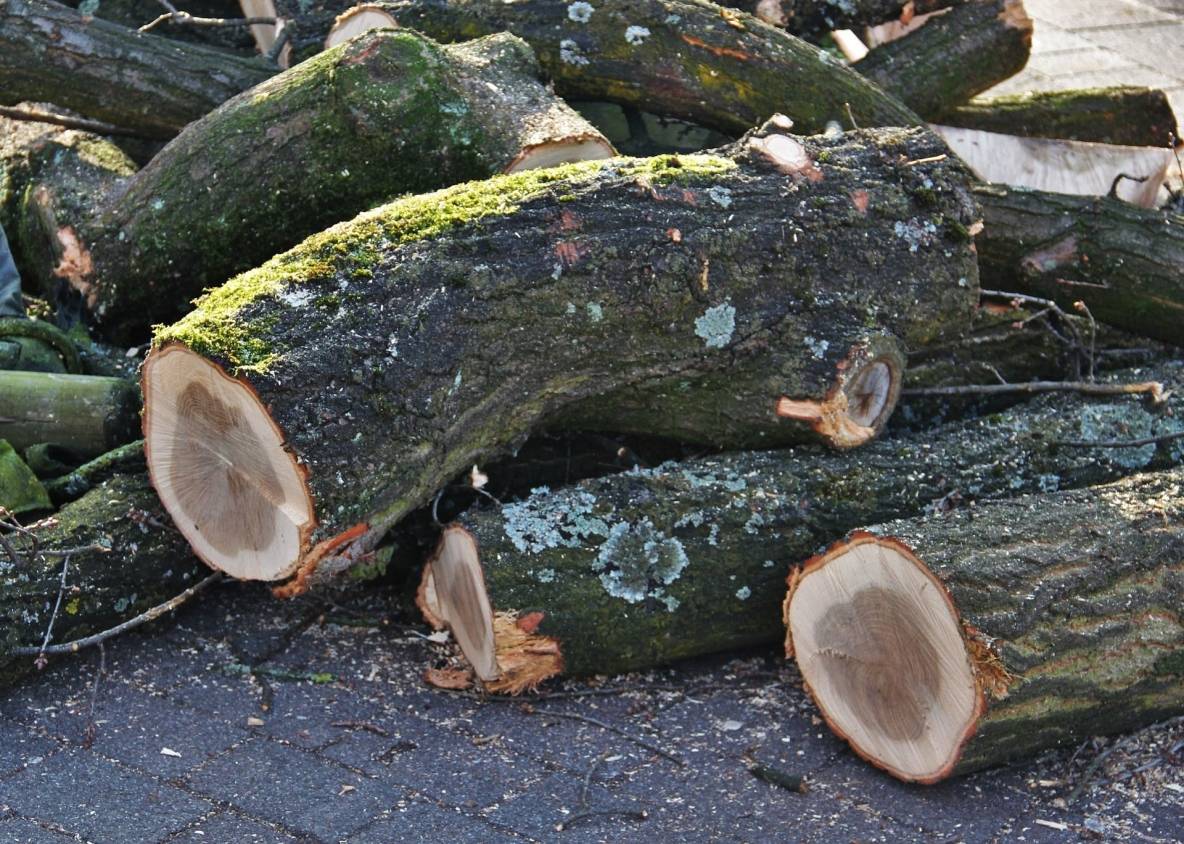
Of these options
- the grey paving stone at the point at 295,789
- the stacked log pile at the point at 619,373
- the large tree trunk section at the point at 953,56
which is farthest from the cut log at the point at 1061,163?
the grey paving stone at the point at 295,789

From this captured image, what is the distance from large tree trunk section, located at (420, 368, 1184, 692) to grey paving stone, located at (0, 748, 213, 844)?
82 cm

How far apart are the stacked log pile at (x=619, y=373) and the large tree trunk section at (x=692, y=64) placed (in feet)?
0.04

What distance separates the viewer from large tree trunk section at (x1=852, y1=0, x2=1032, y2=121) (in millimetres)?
5355

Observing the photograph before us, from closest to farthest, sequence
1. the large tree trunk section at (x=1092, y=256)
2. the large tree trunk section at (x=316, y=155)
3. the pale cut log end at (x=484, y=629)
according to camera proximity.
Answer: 1. the pale cut log end at (x=484, y=629)
2. the large tree trunk section at (x=316, y=155)
3. the large tree trunk section at (x=1092, y=256)

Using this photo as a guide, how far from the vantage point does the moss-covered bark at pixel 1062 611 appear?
9.70 ft

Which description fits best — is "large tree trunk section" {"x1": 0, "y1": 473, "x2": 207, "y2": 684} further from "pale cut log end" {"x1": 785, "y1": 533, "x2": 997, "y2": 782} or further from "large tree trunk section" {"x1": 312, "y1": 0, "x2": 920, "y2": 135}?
"large tree trunk section" {"x1": 312, "y1": 0, "x2": 920, "y2": 135}

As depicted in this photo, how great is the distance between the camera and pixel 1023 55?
5.53 metres

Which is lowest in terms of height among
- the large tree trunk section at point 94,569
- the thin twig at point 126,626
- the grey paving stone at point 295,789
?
the grey paving stone at point 295,789

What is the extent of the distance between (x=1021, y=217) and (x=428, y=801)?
271 cm

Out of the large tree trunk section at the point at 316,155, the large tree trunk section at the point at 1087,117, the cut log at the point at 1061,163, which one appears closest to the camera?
the large tree trunk section at the point at 316,155

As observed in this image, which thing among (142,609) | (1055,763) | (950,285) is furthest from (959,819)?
(142,609)

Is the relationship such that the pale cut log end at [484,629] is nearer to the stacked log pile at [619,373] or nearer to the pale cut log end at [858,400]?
the stacked log pile at [619,373]

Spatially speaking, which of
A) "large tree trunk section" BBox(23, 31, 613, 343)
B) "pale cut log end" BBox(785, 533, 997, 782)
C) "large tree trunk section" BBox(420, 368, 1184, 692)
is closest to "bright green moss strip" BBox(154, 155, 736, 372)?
"large tree trunk section" BBox(23, 31, 613, 343)

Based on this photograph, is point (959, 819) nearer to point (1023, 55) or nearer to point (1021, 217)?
point (1021, 217)
